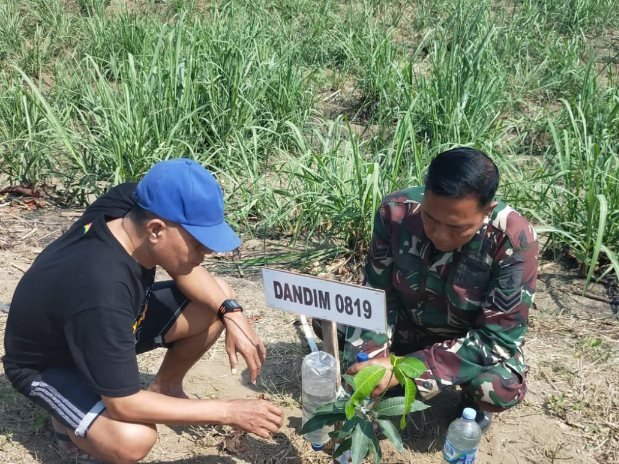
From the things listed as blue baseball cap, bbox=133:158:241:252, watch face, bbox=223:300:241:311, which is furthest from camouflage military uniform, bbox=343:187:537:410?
blue baseball cap, bbox=133:158:241:252

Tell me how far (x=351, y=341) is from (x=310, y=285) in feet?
1.81

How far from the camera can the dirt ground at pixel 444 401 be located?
2.55 meters

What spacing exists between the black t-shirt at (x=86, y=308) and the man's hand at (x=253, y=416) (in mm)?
259

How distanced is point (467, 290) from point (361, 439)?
0.65 metres

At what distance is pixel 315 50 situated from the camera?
6.13 m

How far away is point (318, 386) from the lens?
2.41m

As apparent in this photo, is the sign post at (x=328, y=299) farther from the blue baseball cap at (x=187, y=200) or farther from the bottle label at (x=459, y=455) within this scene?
the bottle label at (x=459, y=455)

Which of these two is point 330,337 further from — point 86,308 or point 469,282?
point 86,308

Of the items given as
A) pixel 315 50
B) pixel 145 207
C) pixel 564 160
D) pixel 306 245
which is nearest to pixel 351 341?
pixel 145 207

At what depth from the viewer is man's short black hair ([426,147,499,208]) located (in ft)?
7.00

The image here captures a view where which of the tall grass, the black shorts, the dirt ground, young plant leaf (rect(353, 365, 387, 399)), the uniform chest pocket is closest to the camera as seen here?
young plant leaf (rect(353, 365, 387, 399))

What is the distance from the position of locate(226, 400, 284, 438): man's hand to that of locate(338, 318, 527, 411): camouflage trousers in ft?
1.54

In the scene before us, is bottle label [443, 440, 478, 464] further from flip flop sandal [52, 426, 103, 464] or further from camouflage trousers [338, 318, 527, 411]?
flip flop sandal [52, 426, 103, 464]

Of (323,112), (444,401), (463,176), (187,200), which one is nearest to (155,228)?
(187,200)
